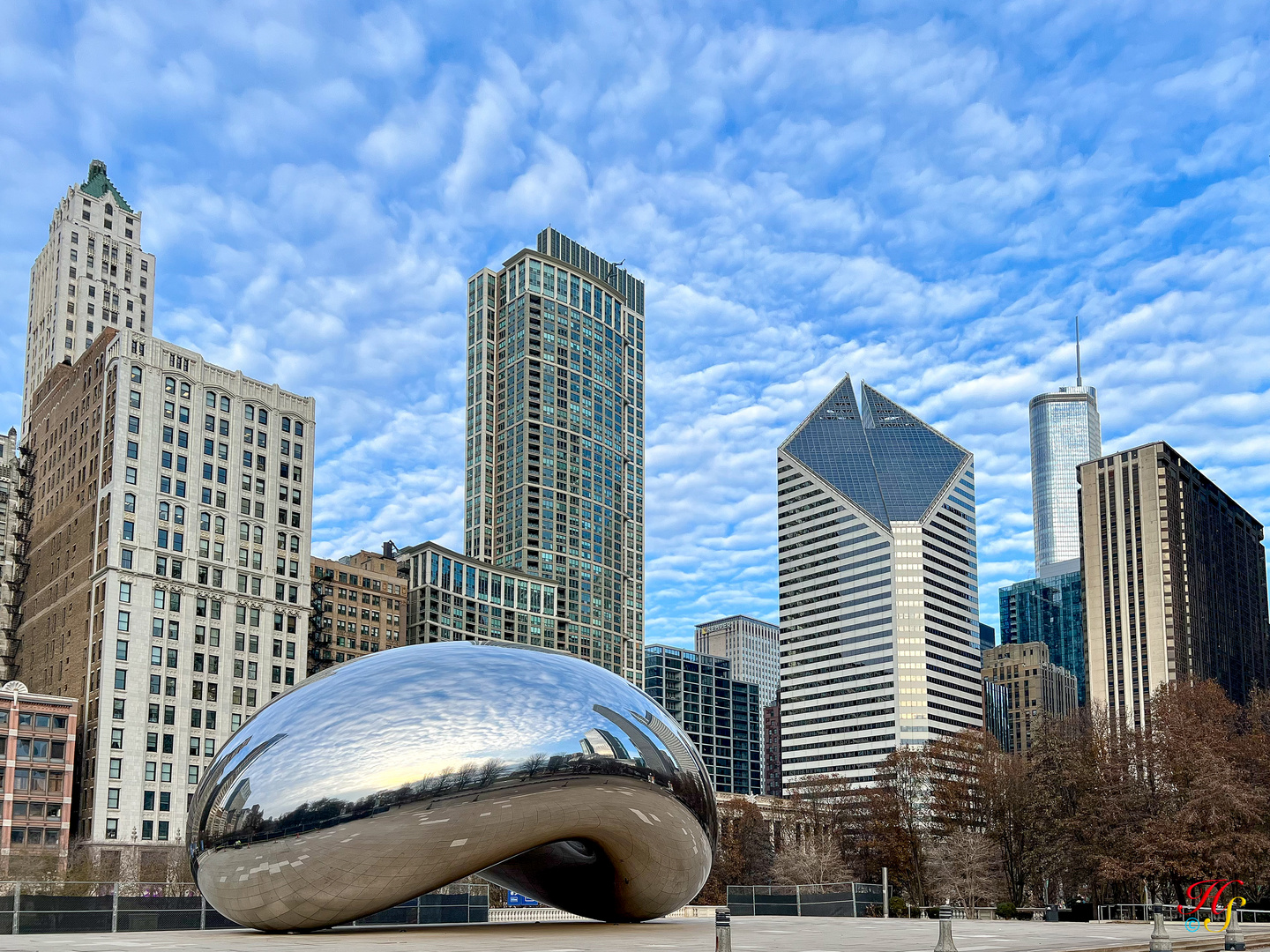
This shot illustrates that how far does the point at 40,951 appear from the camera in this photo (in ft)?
52.9

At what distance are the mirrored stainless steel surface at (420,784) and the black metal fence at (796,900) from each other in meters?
15.3

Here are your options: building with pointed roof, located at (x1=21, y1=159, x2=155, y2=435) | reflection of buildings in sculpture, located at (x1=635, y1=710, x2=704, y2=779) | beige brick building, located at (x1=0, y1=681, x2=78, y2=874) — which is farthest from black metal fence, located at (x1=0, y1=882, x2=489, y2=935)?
building with pointed roof, located at (x1=21, y1=159, x2=155, y2=435)

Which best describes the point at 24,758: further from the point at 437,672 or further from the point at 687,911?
the point at 437,672

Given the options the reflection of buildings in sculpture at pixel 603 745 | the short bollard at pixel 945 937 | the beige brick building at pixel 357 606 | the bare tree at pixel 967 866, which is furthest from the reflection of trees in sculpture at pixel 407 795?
the beige brick building at pixel 357 606

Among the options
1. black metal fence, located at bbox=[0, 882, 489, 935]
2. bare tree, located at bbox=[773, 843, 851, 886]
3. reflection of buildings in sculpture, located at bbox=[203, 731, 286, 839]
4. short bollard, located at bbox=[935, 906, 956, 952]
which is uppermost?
reflection of buildings in sculpture, located at bbox=[203, 731, 286, 839]

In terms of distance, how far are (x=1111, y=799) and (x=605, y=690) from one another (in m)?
42.9

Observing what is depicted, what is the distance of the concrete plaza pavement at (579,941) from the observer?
1650 centimetres

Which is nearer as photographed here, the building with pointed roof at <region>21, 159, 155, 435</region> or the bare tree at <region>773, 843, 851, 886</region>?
the bare tree at <region>773, 843, 851, 886</region>

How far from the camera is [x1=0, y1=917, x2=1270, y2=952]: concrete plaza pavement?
1650 cm

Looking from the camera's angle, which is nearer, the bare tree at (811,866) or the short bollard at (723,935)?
the short bollard at (723,935)

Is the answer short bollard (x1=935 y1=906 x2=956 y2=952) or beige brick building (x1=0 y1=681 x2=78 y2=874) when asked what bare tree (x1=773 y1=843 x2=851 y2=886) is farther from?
short bollard (x1=935 y1=906 x2=956 y2=952)

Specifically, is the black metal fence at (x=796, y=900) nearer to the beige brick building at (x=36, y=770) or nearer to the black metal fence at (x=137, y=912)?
the black metal fence at (x=137, y=912)

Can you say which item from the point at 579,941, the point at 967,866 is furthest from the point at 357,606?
the point at 579,941

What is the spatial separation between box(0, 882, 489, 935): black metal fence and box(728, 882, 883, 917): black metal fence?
9.52 m
